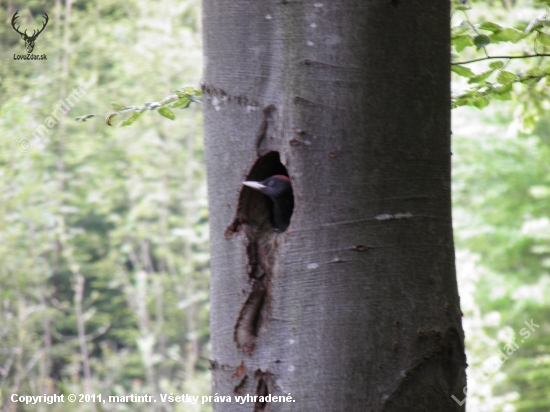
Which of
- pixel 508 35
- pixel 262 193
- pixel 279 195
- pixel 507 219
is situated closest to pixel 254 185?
pixel 262 193

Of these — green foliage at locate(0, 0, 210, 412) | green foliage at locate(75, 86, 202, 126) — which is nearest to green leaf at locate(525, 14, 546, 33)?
green foliage at locate(75, 86, 202, 126)

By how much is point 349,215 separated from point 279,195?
370 millimetres

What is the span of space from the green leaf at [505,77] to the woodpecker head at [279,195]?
98 cm

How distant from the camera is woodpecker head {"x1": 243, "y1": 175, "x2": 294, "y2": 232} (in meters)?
1.36

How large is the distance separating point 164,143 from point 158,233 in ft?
4.92

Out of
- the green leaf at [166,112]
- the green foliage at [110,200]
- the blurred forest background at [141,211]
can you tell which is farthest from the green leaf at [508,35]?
the green foliage at [110,200]

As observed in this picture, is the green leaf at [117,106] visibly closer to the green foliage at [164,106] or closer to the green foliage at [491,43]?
the green foliage at [164,106]

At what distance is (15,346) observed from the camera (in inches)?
240

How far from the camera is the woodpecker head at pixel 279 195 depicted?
4.45ft

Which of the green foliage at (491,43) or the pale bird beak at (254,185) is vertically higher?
the green foliage at (491,43)

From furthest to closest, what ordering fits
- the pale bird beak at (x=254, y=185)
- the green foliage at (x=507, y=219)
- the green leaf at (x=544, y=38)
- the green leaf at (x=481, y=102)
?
the green foliage at (x=507, y=219) < the green leaf at (x=481, y=102) < the green leaf at (x=544, y=38) < the pale bird beak at (x=254, y=185)

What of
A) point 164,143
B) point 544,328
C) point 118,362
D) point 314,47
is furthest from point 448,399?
point 544,328

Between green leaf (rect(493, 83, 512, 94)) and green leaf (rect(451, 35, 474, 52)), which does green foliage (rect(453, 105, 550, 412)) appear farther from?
green leaf (rect(451, 35, 474, 52))

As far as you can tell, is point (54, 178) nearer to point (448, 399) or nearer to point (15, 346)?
point (15, 346)
